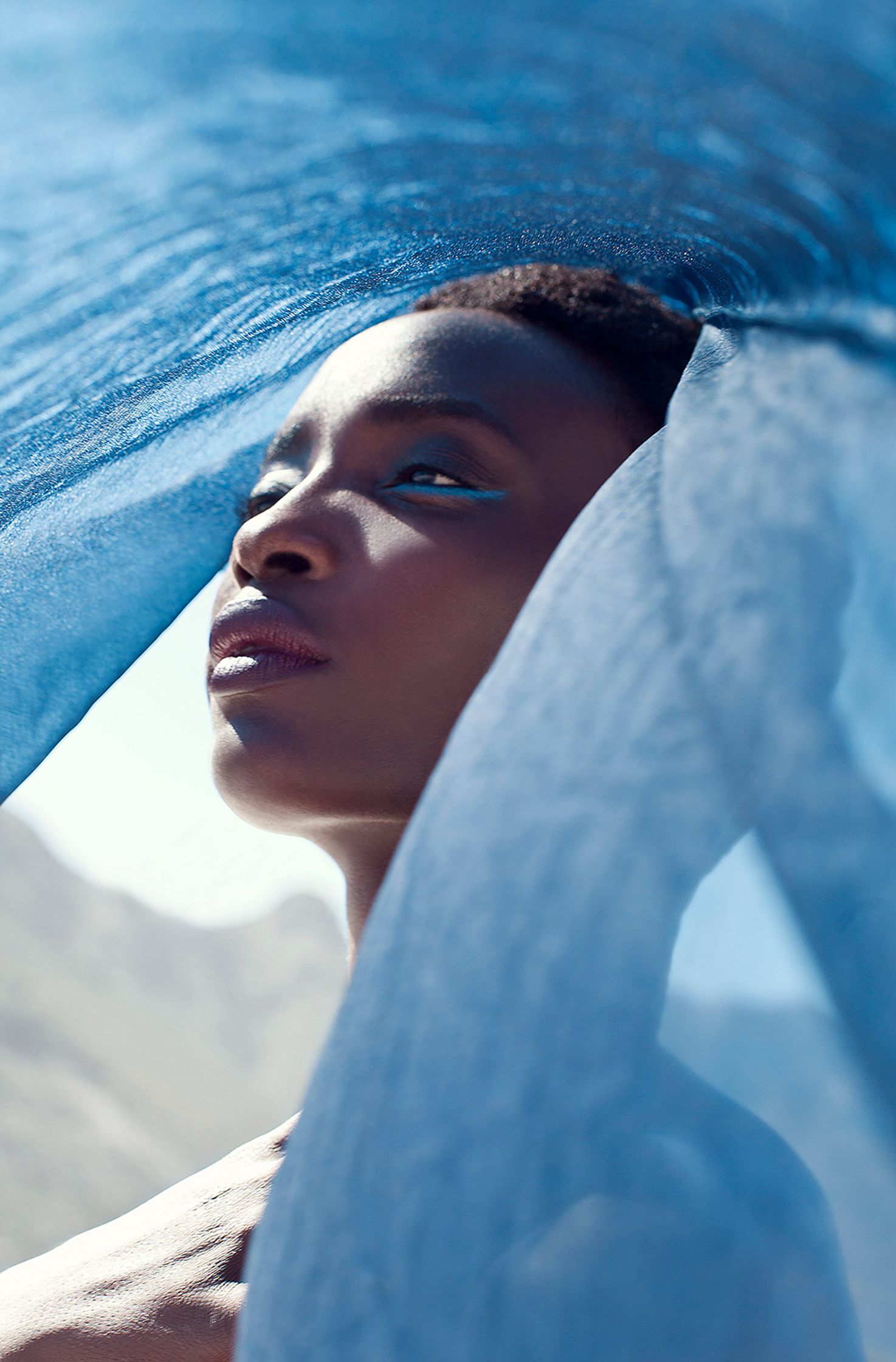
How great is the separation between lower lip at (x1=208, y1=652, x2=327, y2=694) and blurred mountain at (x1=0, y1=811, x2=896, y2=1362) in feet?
0.75

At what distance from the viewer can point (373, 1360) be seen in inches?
12.2

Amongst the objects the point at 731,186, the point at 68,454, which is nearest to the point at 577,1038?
the point at 731,186

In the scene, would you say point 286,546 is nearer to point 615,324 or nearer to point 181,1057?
point 615,324

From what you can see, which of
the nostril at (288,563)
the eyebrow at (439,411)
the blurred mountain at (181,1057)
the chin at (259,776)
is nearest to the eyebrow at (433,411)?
the eyebrow at (439,411)

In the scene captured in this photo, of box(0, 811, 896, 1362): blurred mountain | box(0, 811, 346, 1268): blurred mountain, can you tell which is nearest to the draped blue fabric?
box(0, 811, 896, 1362): blurred mountain

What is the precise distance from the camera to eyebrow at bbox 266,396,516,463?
0.67 m

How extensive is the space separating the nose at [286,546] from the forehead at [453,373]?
0.09m

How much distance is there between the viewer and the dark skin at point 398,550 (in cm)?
62

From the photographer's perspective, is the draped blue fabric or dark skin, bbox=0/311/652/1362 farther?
dark skin, bbox=0/311/652/1362

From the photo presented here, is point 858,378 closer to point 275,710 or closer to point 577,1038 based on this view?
point 577,1038

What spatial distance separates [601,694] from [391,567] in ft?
0.90

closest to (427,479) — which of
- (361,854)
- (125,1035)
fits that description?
(361,854)

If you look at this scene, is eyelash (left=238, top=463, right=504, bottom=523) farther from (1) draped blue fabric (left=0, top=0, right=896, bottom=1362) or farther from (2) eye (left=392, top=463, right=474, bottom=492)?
(1) draped blue fabric (left=0, top=0, right=896, bottom=1362)

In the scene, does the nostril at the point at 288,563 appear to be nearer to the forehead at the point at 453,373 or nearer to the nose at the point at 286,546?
the nose at the point at 286,546
